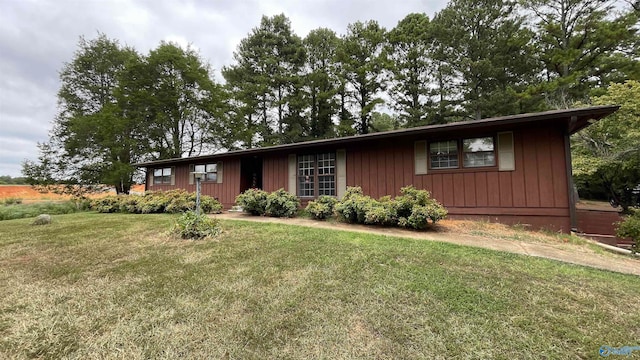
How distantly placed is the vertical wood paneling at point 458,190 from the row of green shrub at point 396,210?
3.23 ft

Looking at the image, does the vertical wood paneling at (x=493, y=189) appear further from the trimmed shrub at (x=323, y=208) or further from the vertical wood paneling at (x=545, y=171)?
the trimmed shrub at (x=323, y=208)

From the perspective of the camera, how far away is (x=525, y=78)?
46.9 ft

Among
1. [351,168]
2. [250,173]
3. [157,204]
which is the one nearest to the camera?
[351,168]

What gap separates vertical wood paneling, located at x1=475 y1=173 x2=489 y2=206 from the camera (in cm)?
650

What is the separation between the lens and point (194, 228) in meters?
5.09

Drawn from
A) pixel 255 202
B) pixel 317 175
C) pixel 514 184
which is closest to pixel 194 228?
pixel 255 202

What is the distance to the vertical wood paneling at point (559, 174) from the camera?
5.77m

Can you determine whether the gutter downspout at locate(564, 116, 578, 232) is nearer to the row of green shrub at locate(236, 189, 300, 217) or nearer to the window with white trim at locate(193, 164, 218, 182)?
the row of green shrub at locate(236, 189, 300, 217)

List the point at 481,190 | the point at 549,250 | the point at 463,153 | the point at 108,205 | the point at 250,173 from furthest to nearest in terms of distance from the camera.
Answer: the point at 250,173 → the point at 108,205 → the point at 463,153 → the point at 481,190 → the point at 549,250

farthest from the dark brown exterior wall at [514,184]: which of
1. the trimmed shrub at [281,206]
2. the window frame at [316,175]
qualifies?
the trimmed shrub at [281,206]

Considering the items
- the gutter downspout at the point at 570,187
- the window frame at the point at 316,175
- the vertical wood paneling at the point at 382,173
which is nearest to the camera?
the gutter downspout at the point at 570,187

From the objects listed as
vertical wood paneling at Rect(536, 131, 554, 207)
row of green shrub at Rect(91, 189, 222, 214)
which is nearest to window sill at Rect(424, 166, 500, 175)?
vertical wood paneling at Rect(536, 131, 554, 207)

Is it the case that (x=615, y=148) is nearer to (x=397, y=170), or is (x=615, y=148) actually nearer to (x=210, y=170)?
(x=397, y=170)

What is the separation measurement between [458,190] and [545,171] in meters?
1.89
